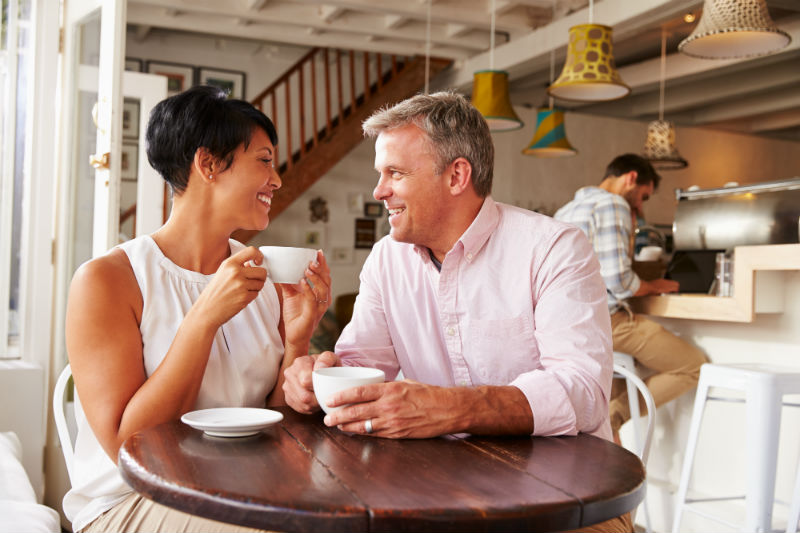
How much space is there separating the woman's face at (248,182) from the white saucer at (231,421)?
22.1 inches

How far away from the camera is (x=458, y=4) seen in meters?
6.66

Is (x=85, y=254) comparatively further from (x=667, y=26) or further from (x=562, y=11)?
(x=667, y=26)

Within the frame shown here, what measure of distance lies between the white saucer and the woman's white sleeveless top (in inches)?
11.0

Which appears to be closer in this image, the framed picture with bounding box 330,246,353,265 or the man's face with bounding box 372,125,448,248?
the man's face with bounding box 372,125,448,248

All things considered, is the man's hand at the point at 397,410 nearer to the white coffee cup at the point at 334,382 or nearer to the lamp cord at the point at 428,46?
the white coffee cup at the point at 334,382

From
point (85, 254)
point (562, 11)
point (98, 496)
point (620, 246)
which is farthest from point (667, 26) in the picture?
point (98, 496)

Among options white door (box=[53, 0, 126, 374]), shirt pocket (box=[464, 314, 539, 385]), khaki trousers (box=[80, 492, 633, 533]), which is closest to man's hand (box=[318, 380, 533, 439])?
khaki trousers (box=[80, 492, 633, 533])

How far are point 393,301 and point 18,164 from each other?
90.3 inches

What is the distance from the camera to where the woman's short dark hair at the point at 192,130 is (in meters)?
1.68

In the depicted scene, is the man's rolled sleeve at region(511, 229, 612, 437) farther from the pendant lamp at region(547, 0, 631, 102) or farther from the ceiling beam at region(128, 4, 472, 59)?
the ceiling beam at region(128, 4, 472, 59)

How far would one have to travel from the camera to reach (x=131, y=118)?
4.01 meters

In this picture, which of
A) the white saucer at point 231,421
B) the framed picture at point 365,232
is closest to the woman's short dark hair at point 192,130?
the white saucer at point 231,421

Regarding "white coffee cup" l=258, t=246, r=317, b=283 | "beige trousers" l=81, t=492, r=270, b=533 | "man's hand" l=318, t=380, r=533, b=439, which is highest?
"white coffee cup" l=258, t=246, r=317, b=283

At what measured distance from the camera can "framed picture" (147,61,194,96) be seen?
26.6ft
